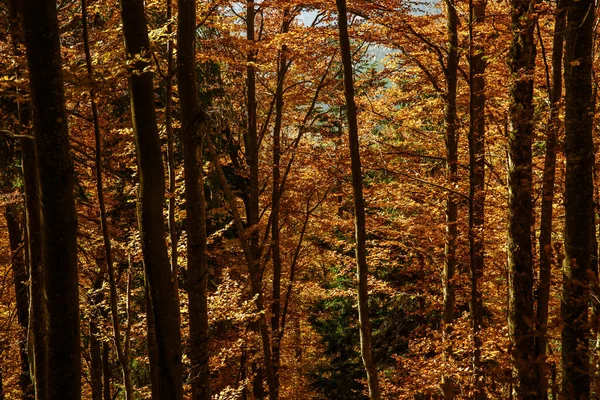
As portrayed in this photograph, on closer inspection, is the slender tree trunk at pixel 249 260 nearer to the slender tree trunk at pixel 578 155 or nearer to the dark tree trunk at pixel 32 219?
the dark tree trunk at pixel 32 219

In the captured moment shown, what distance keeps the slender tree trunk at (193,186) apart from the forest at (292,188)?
0.07ft

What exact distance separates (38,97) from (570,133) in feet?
13.3

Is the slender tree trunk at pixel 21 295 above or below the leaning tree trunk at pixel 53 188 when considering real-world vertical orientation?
below

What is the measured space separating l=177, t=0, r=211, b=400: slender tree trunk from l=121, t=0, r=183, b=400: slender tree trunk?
464 mm

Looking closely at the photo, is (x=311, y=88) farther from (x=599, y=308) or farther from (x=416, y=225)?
(x=599, y=308)

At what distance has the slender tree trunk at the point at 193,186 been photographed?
516cm

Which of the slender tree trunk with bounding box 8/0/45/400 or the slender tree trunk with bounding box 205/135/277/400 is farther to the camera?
the slender tree trunk with bounding box 205/135/277/400

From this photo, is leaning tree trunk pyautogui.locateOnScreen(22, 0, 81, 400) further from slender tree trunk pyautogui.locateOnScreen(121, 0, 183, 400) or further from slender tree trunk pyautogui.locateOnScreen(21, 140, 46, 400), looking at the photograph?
slender tree trunk pyautogui.locateOnScreen(21, 140, 46, 400)

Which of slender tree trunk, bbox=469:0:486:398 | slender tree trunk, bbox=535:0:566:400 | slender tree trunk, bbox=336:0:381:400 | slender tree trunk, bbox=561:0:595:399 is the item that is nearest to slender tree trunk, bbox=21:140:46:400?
slender tree trunk, bbox=336:0:381:400

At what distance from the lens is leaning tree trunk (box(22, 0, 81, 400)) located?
3.10m

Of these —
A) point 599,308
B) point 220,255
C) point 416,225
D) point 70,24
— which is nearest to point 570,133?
point 599,308

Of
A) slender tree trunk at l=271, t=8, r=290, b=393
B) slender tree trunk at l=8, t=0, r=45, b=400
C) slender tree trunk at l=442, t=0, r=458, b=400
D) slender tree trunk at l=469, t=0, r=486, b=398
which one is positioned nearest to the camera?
slender tree trunk at l=8, t=0, r=45, b=400

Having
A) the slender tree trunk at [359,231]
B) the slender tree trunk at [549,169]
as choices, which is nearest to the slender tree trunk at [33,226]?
the slender tree trunk at [359,231]

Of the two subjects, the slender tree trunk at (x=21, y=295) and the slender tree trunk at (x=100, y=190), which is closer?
the slender tree trunk at (x=100, y=190)
